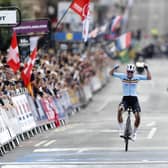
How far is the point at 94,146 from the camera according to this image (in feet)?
71.5

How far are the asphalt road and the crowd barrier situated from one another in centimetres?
30

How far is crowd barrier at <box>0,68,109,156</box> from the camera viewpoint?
2209 cm

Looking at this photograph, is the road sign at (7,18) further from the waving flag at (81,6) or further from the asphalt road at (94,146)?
the waving flag at (81,6)

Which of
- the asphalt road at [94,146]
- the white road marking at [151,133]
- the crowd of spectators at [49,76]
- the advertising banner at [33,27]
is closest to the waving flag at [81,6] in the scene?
the advertising banner at [33,27]

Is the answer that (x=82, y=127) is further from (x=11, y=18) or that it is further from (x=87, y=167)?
(x=87, y=167)

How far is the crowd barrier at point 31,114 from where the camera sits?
2209 cm

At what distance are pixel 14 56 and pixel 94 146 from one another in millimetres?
5565

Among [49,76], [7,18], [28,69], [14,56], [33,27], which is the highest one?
[7,18]

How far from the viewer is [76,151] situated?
20.9 meters

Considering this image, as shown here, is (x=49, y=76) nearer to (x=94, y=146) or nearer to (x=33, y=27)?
(x=33, y=27)

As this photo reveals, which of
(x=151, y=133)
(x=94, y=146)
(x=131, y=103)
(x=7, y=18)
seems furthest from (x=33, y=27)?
(x=131, y=103)

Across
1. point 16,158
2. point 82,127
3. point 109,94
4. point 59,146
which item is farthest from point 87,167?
point 109,94

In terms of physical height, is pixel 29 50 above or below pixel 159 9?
above

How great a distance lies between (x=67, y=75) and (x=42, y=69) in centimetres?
527
